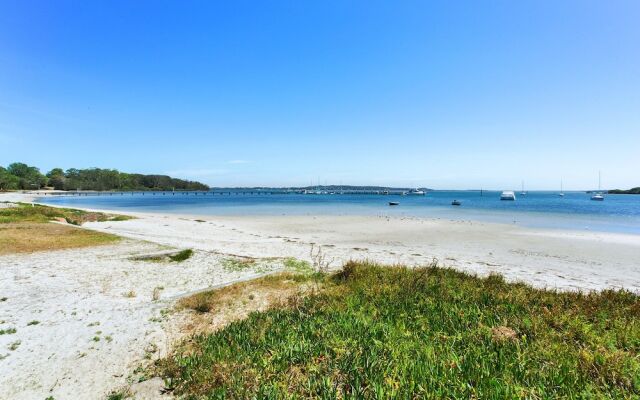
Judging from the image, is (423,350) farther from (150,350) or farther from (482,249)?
(482,249)

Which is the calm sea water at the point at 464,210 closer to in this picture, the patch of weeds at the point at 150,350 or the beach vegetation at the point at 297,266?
the beach vegetation at the point at 297,266

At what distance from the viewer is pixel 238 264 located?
545 inches

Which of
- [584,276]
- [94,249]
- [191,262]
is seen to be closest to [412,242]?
[584,276]

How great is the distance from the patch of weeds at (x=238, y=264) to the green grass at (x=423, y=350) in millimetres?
6033

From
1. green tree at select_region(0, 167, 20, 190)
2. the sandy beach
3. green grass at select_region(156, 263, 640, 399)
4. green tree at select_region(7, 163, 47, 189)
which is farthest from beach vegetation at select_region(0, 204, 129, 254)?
green tree at select_region(7, 163, 47, 189)

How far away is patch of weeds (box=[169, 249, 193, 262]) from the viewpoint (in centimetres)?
1446

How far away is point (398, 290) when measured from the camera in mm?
8320

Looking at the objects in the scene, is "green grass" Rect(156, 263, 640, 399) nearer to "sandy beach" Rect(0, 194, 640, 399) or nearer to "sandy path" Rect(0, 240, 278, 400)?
"sandy path" Rect(0, 240, 278, 400)

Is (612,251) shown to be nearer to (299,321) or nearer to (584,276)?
(584,276)

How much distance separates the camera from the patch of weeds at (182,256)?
47.5 feet

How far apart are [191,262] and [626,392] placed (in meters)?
13.9

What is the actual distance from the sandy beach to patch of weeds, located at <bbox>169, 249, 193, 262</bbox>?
0.48 meters

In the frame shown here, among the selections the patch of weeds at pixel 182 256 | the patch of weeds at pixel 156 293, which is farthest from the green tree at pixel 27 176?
the patch of weeds at pixel 156 293

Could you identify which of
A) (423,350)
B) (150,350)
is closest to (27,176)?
(150,350)
